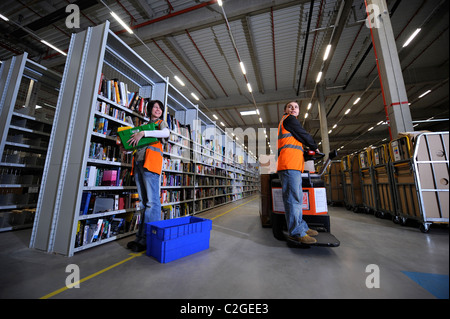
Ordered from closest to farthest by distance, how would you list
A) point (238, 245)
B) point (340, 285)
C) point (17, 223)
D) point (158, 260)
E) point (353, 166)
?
point (340, 285), point (158, 260), point (238, 245), point (17, 223), point (353, 166)

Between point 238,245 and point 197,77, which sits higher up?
point 197,77

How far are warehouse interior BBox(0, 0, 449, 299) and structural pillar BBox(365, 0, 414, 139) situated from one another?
0.66 feet

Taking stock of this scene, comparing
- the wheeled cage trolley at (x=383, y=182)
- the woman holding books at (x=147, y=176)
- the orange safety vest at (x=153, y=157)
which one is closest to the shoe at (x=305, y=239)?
the woman holding books at (x=147, y=176)

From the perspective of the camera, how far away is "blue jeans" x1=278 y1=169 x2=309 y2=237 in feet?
7.19

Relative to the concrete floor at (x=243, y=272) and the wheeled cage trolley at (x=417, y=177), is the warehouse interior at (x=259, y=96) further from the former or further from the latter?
the wheeled cage trolley at (x=417, y=177)

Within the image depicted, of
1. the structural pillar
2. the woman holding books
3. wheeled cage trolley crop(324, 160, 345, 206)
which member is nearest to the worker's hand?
the woman holding books

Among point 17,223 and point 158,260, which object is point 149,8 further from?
point 158,260

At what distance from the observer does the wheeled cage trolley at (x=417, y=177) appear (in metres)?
2.51

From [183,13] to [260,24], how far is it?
8.21ft

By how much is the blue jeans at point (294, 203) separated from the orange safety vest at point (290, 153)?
0.25 ft

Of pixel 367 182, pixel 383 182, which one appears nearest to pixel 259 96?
pixel 367 182

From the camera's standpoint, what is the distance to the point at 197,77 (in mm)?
8828

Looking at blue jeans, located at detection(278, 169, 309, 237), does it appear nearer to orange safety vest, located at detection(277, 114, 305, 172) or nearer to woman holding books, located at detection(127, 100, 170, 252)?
orange safety vest, located at detection(277, 114, 305, 172)
